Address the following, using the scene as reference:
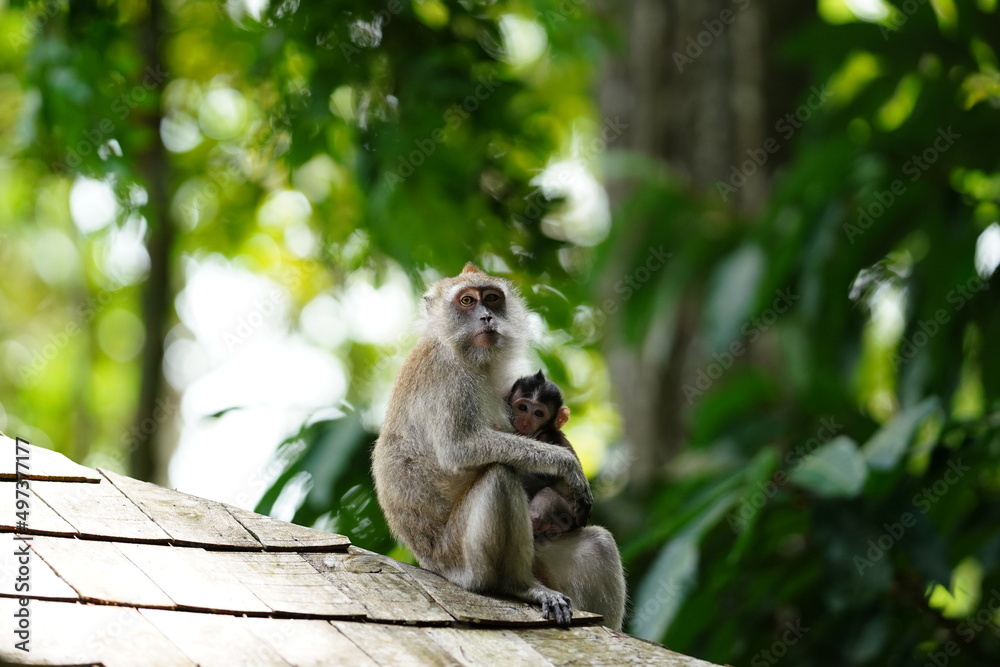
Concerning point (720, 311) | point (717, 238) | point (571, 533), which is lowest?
point (571, 533)

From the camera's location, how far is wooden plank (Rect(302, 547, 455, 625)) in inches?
166

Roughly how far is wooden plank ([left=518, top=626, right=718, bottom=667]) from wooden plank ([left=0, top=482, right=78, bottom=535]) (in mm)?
1859

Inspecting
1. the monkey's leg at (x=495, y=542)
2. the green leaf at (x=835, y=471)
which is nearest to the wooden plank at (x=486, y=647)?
the monkey's leg at (x=495, y=542)

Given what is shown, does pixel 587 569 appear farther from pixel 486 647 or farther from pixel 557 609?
pixel 486 647

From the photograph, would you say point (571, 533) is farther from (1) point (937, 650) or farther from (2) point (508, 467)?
(1) point (937, 650)

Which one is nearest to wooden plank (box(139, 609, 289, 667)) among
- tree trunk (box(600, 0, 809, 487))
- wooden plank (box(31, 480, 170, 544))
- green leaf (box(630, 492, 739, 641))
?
wooden plank (box(31, 480, 170, 544))

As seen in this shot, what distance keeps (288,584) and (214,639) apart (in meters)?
0.62

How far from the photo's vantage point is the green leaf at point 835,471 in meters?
6.48

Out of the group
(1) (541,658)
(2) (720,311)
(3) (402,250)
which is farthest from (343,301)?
(1) (541,658)

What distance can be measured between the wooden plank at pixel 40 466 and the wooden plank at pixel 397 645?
4.98ft

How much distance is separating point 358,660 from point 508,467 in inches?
61.9

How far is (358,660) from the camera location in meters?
3.71

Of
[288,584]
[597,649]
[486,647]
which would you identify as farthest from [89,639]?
[597,649]

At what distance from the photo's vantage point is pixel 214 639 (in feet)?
11.8
